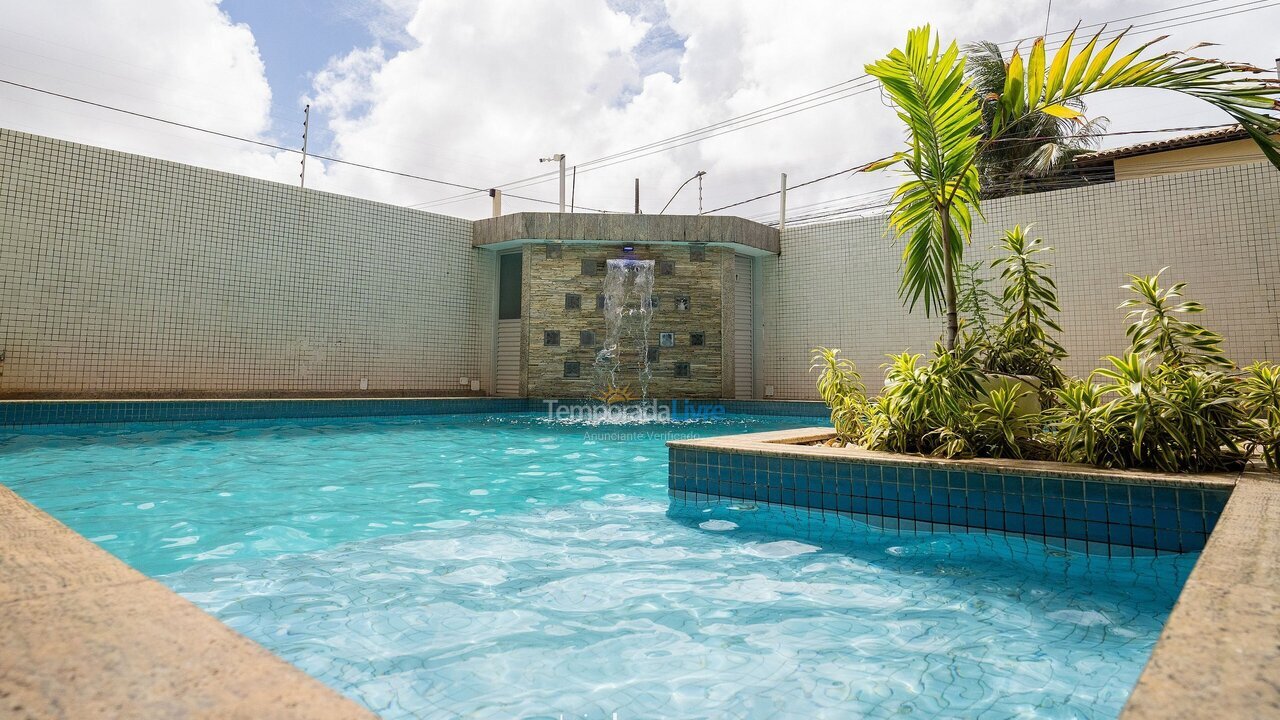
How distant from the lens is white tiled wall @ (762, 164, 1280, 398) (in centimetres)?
695

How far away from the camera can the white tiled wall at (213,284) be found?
6.87 metres

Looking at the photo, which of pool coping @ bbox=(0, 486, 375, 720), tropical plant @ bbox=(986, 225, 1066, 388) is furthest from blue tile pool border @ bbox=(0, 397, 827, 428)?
pool coping @ bbox=(0, 486, 375, 720)

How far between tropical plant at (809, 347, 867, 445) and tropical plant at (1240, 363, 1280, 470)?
5.32 feet

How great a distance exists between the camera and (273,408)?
24.1 feet

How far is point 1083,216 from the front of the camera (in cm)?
790

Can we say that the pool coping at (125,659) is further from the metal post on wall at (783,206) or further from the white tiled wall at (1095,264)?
the metal post on wall at (783,206)

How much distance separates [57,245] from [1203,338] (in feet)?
32.8

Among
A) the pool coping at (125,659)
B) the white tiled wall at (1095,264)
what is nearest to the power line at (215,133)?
the white tiled wall at (1095,264)

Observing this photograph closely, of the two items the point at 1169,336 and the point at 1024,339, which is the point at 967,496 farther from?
the point at 1024,339

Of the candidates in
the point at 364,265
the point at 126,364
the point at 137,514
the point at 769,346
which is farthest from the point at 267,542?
the point at 769,346

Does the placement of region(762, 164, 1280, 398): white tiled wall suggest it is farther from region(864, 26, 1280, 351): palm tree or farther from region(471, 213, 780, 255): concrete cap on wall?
region(864, 26, 1280, 351): palm tree

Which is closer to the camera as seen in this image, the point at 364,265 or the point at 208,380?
the point at 208,380

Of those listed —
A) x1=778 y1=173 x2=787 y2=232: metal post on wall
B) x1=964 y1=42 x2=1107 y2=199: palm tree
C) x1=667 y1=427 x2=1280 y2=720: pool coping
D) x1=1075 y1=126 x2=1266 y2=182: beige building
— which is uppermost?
x1=964 y1=42 x2=1107 y2=199: palm tree

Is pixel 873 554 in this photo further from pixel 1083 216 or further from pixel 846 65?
pixel 846 65
